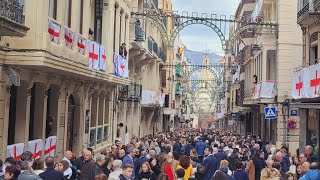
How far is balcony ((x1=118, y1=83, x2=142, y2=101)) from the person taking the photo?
28.5 m

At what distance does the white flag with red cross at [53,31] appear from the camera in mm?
13764

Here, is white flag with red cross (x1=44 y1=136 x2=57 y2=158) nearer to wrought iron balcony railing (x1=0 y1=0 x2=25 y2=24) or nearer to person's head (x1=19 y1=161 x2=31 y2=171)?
wrought iron balcony railing (x1=0 y1=0 x2=25 y2=24)

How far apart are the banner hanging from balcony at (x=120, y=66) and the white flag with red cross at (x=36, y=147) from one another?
7.76 meters

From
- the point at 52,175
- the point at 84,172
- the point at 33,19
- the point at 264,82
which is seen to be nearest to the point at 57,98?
the point at 33,19

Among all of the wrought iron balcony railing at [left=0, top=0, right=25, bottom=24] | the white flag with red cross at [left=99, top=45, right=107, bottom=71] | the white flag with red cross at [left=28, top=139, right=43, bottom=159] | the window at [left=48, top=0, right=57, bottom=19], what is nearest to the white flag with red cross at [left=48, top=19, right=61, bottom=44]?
the window at [left=48, top=0, right=57, bottom=19]

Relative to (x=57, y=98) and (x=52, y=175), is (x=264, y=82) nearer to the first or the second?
(x=57, y=98)

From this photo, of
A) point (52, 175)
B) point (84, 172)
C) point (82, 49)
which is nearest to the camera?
point (52, 175)

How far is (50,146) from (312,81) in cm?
923

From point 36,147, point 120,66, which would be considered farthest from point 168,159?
point 120,66

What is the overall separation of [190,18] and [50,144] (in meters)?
11.4

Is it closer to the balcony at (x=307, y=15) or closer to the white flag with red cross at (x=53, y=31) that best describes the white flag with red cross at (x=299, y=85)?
the balcony at (x=307, y=15)

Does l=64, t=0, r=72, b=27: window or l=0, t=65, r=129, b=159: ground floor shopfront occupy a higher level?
l=64, t=0, r=72, b=27: window

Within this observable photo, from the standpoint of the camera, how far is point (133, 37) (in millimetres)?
28141

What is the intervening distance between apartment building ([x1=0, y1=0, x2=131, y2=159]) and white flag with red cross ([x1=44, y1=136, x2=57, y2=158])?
0.09ft
